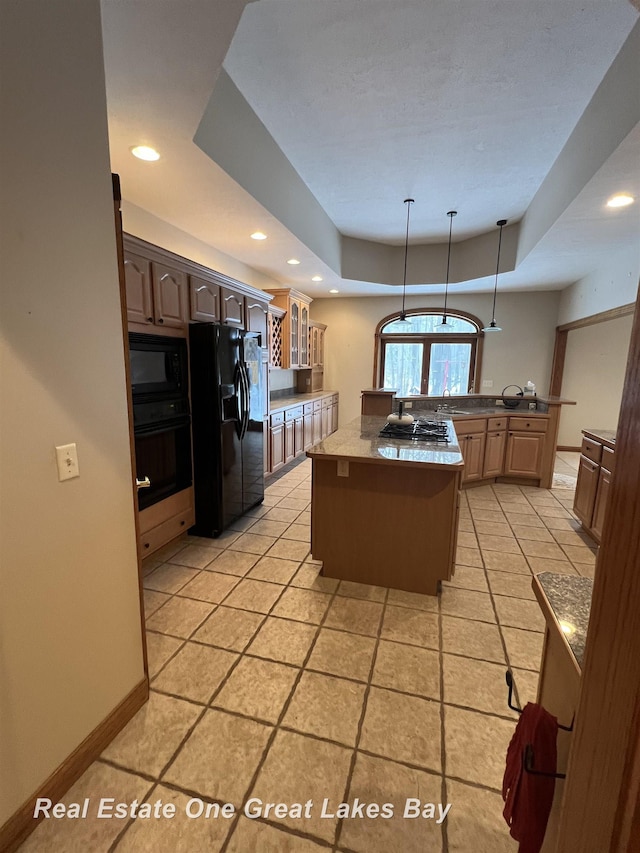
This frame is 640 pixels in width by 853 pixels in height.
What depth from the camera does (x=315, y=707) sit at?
163 centimetres

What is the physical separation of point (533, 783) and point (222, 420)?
2661 millimetres

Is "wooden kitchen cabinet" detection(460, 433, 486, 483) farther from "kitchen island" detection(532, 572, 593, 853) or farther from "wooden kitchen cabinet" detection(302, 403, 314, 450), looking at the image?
"kitchen island" detection(532, 572, 593, 853)

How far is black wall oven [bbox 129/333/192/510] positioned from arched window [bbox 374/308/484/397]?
176 inches

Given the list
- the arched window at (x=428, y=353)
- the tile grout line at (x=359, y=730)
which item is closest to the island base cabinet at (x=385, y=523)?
the tile grout line at (x=359, y=730)

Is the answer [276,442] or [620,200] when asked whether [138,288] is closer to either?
[276,442]

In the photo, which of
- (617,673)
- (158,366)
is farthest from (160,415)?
(617,673)

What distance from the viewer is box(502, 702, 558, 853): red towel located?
729 millimetres

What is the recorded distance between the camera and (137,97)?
5.94 ft

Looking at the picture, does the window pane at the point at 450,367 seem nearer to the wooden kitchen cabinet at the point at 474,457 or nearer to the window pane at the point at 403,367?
the window pane at the point at 403,367

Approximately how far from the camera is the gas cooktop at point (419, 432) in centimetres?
280

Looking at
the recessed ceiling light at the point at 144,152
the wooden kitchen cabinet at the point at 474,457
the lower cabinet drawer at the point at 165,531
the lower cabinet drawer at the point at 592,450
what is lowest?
the lower cabinet drawer at the point at 165,531

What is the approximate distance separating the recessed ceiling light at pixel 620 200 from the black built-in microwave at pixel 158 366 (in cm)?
326

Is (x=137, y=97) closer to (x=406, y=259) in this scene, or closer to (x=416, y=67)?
(x=416, y=67)

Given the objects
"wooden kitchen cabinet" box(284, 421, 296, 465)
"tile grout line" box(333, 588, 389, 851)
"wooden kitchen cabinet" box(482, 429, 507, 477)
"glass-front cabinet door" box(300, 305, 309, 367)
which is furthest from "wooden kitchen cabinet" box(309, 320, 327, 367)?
"tile grout line" box(333, 588, 389, 851)
